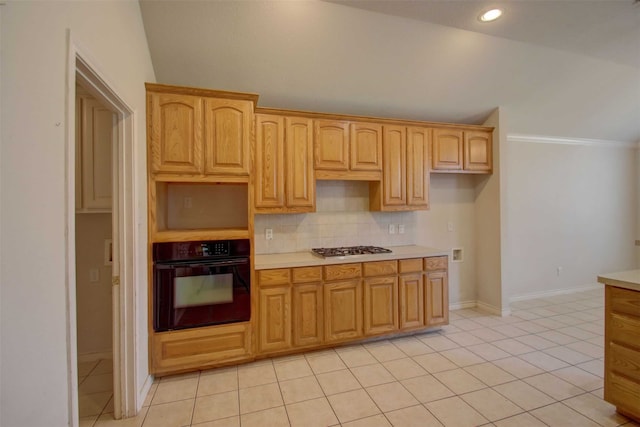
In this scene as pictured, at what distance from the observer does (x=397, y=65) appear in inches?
112

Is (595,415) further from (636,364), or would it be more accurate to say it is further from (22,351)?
(22,351)

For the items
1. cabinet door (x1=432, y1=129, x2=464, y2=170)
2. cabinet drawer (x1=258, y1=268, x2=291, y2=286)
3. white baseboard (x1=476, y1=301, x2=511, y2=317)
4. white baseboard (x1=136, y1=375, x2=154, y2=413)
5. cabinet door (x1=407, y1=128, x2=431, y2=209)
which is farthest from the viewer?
white baseboard (x1=476, y1=301, x2=511, y2=317)

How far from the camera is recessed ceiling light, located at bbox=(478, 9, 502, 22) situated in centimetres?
238

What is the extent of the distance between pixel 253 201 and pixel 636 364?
290cm

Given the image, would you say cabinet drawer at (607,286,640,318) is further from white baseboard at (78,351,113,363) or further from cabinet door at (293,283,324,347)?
white baseboard at (78,351,113,363)

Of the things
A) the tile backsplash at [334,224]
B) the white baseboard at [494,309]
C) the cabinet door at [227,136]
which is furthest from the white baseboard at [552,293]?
the cabinet door at [227,136]

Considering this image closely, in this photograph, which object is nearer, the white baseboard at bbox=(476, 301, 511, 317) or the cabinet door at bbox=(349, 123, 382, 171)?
the cabinet door at bbox=(349, 123, 382, 171)

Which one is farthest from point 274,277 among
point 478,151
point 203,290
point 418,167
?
point 478,151

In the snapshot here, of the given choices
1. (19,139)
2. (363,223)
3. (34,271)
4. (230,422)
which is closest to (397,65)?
(363,223)

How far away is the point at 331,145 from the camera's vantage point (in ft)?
10.0

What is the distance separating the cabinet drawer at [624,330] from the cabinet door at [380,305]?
1.60 m

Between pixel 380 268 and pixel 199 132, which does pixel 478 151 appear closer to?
pixel 380 268

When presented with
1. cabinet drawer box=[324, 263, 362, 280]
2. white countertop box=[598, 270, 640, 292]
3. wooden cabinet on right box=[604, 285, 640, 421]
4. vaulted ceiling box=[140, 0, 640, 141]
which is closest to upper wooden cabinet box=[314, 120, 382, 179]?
vaulted ceiling box=[140, 0, 640, 141]

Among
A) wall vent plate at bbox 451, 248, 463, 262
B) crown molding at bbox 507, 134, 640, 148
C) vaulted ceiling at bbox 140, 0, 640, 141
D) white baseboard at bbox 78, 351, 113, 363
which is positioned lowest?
white baseboard at bbox 78, 351, 113, 363
